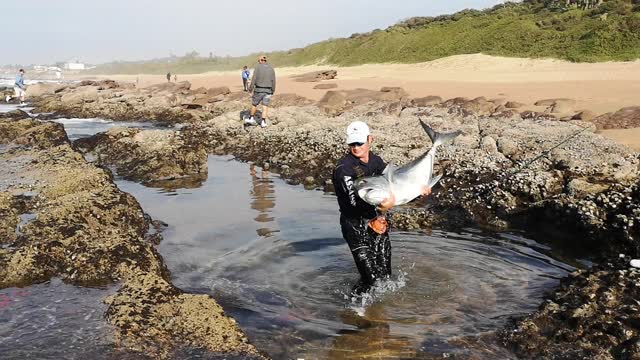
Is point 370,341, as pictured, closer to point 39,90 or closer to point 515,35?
point 515,35

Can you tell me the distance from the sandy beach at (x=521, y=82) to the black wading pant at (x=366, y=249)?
682 cm

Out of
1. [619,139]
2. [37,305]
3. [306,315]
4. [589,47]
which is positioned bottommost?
[306,315]

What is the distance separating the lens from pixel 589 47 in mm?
29109

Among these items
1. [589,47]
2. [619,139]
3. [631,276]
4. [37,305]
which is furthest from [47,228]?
[589,47]

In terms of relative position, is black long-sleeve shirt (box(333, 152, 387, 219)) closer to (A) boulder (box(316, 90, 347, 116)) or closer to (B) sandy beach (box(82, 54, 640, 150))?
(B) sandy beach (box(82, 54, 640, 150))

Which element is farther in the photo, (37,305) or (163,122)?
(163,122)

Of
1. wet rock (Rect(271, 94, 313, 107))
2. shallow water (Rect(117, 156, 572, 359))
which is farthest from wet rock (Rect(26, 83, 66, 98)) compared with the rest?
shallow water (Rect(117, 156, 572, 359))

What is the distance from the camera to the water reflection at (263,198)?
31.1 feet

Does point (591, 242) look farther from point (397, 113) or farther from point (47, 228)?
point (397, 113)

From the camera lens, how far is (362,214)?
5977mm

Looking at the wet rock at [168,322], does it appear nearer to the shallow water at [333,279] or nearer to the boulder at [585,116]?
the shallow water at [333,279]

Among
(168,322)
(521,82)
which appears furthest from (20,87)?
(168,322)

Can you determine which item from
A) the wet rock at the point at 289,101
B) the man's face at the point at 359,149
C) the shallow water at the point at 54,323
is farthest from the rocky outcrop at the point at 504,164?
the wet rock at the point at 289,101

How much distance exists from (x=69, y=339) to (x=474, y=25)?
42.3 metres
